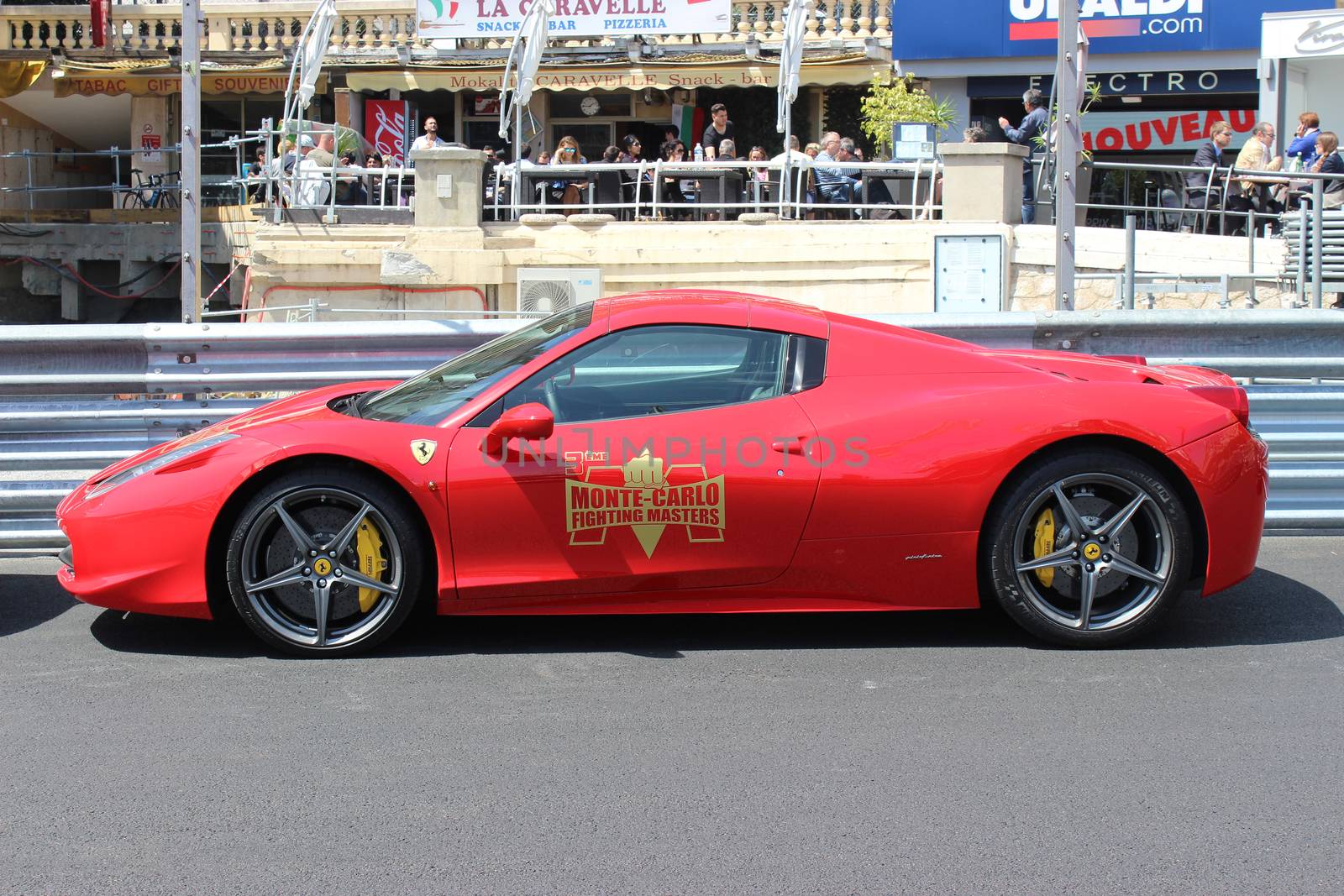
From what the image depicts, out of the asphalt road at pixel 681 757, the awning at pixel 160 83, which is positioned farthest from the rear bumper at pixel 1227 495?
the awning at pixel 160 83

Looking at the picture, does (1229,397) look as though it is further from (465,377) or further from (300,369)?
(300,369)

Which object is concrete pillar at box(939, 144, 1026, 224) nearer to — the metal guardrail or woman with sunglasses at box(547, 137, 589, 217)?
woman with sunglasses at box(547, 137, 589, 217)

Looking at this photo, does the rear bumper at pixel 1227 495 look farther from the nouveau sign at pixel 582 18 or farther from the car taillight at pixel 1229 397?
the nouveau sign at pixel 582 18

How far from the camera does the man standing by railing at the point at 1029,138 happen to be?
16.7 metres

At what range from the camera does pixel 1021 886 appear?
11.5 ft

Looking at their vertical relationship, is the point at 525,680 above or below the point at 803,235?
below

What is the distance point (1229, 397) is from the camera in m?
5.43

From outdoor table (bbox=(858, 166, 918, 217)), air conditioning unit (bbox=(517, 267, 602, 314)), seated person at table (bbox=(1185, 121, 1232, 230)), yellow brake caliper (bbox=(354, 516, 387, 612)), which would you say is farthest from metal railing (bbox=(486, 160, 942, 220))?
yellow brake caliper (bbox=(354, 516, 387, 612))

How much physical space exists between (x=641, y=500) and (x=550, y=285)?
1281 centimetres

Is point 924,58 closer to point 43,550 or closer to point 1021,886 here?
point 43,550

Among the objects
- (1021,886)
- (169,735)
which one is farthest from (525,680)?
(1021,886)

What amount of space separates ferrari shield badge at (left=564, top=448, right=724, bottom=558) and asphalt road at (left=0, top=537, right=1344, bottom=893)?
0.48m

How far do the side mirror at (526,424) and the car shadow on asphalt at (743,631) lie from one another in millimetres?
829

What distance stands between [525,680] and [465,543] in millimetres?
522
